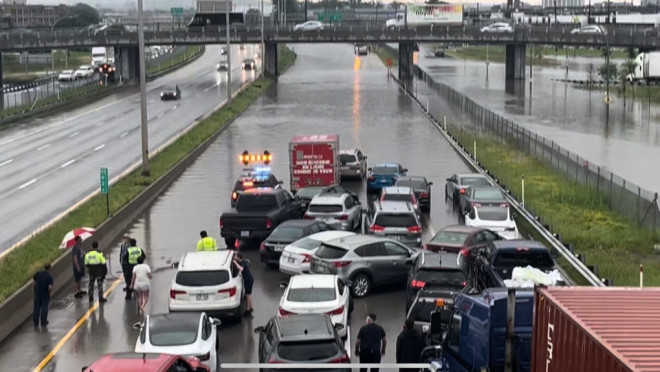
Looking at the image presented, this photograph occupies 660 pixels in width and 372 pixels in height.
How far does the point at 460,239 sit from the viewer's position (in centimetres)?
2592

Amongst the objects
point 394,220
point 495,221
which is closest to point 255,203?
point 394,220

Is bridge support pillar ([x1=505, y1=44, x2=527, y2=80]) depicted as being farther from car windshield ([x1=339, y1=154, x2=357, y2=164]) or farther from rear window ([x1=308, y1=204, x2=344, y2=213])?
rear window ([x1=308, y1=204, x2=344, y2=213])

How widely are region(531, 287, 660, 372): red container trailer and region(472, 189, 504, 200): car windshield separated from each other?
21365 millimetres

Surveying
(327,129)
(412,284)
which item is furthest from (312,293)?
(327,129)

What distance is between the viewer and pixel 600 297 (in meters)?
10.7

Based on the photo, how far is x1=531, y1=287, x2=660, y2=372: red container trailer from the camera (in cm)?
874

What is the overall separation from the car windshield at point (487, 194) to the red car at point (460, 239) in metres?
5.99

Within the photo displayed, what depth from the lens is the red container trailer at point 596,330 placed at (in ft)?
28.7

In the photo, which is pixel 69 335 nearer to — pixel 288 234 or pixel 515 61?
pixel 288 234

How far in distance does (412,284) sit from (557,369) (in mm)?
10249

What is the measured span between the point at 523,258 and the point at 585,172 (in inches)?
692

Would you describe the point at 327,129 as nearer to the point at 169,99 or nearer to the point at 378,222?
the point at 169,99

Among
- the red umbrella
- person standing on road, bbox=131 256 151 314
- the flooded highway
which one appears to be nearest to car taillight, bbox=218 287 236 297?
person standing on road, bbox=131 256 151 314

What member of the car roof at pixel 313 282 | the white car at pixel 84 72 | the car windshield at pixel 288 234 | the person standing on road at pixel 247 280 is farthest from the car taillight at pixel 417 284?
the white car at pixel 84 72
